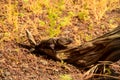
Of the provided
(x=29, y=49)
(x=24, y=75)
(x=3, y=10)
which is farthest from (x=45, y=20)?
(x=24, y=75)

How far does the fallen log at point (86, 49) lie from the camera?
11.5 feet

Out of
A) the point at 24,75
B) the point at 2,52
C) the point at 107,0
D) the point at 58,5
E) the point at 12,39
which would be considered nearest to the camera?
the point at 24,75

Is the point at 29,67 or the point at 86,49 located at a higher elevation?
the point at 86,49

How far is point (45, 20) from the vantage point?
16.2 feet

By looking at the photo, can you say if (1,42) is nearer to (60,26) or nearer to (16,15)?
(16,15)

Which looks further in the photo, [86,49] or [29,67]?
[86,49]

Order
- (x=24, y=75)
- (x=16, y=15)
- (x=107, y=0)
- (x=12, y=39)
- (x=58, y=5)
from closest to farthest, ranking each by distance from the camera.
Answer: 1. (x=24, y=75)
2. (x=12, y=39)
3. (x=16, y=15)
4. (x=58, y=5)
5. (x=107, y=0)

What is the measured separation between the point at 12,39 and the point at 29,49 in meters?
0.31

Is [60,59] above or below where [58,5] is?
below

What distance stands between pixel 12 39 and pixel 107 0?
2.49m

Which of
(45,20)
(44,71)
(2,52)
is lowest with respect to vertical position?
(44,71)

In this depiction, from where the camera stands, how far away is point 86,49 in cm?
375

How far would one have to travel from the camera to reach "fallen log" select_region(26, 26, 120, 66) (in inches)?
138

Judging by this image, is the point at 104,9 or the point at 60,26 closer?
the point at 60,26
